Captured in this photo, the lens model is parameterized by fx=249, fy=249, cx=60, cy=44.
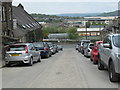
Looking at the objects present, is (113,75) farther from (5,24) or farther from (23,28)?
(23,28)

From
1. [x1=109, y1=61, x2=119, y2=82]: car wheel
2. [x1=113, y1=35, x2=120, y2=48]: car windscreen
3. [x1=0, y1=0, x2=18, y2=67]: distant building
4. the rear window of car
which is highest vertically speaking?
[x1=0, y1=0, x2=18, y2=67]: distant building

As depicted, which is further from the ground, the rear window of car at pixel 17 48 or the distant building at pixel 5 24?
the distant building at pixel 5 24

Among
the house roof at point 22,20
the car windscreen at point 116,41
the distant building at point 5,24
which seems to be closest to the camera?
the car windscreen at point 116,41

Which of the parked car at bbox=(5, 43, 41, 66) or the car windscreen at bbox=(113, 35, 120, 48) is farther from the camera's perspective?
the parked car at bbox=(5, 43, 41, 66)

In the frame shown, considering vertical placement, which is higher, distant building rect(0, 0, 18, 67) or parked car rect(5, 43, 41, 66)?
distant building rect(0, 0, 18, 67)

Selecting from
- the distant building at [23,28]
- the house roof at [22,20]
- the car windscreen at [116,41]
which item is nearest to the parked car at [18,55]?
the car windscreen at [116,41]

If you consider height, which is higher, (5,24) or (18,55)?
(5,24)

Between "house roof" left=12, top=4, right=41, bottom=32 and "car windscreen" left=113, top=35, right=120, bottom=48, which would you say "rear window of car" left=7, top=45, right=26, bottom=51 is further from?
"house roof" left=12, top=4, right=41, bottom=32

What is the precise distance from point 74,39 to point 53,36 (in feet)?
29.4

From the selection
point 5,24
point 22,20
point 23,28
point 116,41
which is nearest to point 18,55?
point 116,41

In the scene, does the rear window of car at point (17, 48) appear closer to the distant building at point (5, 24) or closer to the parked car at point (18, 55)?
the parked car at point (18, 55)

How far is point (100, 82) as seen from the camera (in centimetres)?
998

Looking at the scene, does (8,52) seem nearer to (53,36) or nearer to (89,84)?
(89,84)

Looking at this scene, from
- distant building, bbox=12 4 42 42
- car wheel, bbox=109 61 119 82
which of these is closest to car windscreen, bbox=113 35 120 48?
car wheel, bbox=109 61 119 82
